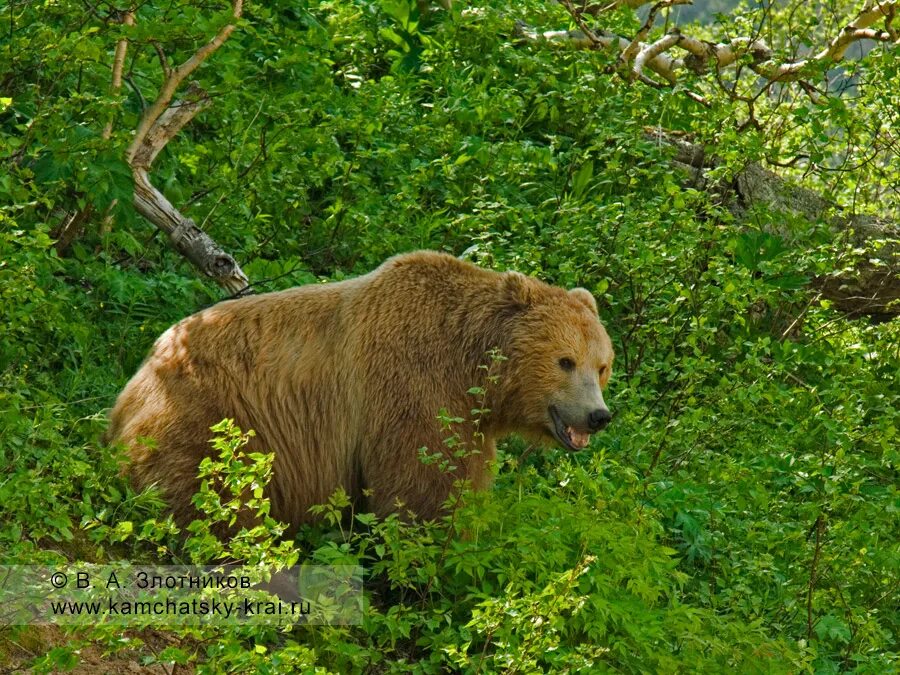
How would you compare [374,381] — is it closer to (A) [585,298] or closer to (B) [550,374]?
(B) [550,374]

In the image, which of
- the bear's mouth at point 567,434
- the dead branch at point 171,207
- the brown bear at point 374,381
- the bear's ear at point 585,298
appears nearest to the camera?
the brown bear at point 374,381

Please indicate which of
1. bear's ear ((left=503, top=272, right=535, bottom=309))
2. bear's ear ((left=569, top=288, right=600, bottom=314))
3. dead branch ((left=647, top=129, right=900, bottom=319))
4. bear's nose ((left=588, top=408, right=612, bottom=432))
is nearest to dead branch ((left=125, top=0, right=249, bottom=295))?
bear's ear ((left=503, top=272, right=535, bottom=309))

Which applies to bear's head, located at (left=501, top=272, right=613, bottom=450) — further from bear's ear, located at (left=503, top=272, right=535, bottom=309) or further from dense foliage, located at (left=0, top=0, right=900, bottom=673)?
dense foliage, located at (left=0, top=0, right=900, bottom=673)

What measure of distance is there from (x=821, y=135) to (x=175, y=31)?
474cm

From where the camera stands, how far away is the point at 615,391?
7434mm

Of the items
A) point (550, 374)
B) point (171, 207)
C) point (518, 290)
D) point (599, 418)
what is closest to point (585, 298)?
point (518, 290)

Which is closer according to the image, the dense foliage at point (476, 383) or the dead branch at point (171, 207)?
the dense foliage at point (476, 383)

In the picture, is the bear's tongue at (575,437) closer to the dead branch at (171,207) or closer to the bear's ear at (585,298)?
the bear's ear at (585,298)

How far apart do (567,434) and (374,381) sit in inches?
38.4

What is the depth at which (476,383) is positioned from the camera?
18.8ft

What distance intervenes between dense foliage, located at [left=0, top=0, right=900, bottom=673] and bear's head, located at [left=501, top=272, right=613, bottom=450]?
0.33m

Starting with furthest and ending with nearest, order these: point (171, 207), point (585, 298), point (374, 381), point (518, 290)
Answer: point (171, 207) → point (585, 298) → point (518, 290) → point (374, 381)

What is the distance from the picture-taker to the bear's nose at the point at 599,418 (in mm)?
5625

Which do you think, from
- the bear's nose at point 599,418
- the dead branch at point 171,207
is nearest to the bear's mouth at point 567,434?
the bear's nose at point 599,418
